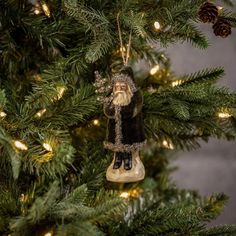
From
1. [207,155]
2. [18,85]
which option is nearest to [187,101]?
[18,85]

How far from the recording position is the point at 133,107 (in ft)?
2.31

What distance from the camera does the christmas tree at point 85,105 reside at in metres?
0.65

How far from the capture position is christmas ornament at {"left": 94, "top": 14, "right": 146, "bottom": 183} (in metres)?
0.70

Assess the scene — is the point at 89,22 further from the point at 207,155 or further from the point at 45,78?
the point at 207,155

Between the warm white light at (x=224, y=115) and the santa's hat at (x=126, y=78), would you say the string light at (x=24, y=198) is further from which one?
the warm white light at (x=224, y=115)

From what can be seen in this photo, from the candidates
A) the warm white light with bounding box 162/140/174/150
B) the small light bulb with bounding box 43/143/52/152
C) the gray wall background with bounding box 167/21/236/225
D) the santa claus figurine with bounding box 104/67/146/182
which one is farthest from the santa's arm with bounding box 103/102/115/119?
the gray wall background with bounding box 167/21/236/225

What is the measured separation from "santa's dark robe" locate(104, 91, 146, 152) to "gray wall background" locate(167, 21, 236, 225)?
102 cm

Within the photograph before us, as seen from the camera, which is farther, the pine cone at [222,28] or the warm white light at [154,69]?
the warm white light at [154,69]

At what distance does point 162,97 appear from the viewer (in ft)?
2.56

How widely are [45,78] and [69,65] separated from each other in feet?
0.16

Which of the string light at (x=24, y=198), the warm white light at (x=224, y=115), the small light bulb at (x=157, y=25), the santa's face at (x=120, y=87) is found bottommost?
the string light at (x=24, y=198)

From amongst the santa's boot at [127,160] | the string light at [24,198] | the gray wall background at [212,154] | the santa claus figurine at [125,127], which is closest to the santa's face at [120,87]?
the santa claus figurine at [125,127]

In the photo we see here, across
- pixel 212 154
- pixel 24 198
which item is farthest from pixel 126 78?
pixel 212 154

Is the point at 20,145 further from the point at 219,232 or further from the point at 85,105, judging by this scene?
the point at 219,232
